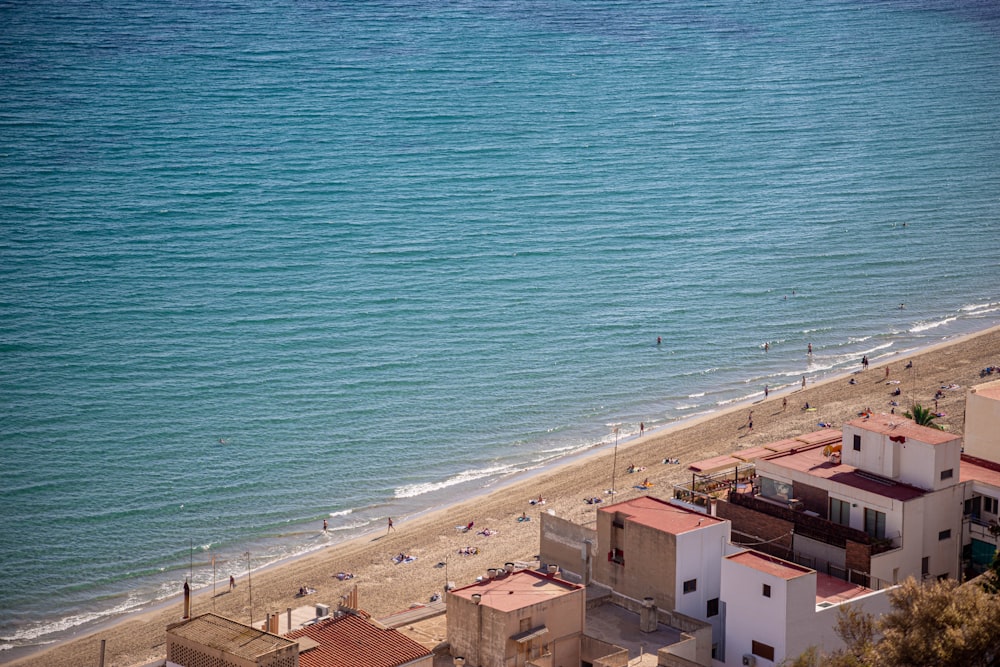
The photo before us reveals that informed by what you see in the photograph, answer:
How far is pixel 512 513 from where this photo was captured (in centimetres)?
4819

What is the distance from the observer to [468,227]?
93.2 metres

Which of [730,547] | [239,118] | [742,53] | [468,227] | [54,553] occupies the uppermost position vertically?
[742,53]

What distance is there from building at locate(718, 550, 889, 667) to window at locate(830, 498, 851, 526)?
2760 mm

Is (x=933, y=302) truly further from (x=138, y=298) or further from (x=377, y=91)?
(x=377, y=91)

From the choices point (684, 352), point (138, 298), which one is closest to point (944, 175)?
point (684, 352)

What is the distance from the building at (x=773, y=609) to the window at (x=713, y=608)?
4.52ft

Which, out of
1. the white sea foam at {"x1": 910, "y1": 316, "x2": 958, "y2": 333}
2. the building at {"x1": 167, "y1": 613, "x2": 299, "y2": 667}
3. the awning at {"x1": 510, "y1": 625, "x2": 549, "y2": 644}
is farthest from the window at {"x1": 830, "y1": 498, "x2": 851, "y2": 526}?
the white sea foam at {"x1": 910, "y1": 316, "x2": 958, "y2": 333}

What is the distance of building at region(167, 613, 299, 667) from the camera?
952 inches

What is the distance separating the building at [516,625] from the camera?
27.8m

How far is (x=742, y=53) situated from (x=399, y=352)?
8540 cm

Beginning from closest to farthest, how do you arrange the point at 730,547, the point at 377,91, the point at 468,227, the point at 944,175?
1. the point at 730,547
2. the point at 468,227
3. the point at 944,175
4. the point at 377,91

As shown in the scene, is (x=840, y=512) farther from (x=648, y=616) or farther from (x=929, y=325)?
(x=929, y=325)

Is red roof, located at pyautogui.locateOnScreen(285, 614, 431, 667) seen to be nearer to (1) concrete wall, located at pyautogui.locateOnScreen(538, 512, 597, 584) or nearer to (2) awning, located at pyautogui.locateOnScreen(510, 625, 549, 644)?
(2) awning, located at pyautogui.locateOnScreen(510, 625, 549, 644)

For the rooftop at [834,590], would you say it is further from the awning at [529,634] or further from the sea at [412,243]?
the sea at [412,243]
